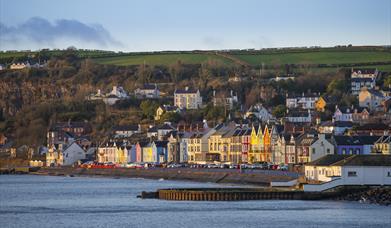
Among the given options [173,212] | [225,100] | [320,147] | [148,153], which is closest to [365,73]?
[225,100]

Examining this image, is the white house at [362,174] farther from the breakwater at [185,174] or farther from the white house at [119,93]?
the white house at [119,93]

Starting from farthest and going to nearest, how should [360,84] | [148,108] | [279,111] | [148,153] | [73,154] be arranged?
[148,108], [360,84], [73,154], [279,111], [148,153]

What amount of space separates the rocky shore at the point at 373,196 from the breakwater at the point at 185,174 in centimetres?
1206

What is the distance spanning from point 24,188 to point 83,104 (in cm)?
6737

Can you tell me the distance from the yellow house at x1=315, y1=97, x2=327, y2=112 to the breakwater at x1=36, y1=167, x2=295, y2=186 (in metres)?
27.2

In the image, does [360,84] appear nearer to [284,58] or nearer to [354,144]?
[284,58]

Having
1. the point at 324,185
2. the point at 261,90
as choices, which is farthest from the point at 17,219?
the point at 261,90

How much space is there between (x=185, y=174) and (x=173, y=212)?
3900cm

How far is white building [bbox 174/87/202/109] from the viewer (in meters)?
165

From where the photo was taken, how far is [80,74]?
19238 centimetres

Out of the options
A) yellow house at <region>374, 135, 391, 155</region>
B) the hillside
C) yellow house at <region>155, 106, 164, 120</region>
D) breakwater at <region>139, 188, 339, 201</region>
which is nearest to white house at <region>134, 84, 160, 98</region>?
the hillside

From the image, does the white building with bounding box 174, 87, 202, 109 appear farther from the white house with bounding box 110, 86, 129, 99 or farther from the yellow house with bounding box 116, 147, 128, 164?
the yellow house with bounding box 116, 147, 128, 164

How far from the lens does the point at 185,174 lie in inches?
4323

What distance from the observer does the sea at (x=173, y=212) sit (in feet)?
212
